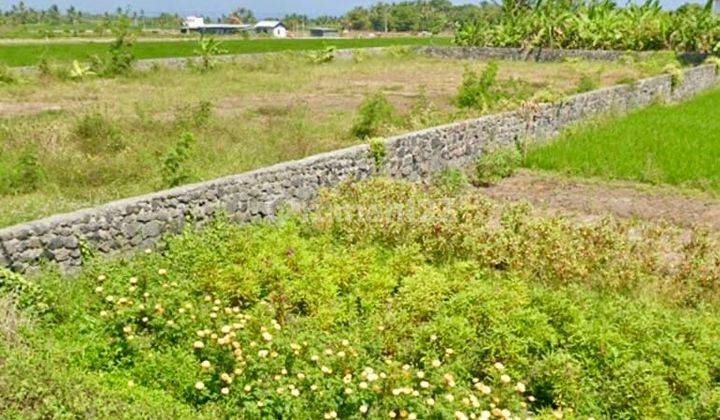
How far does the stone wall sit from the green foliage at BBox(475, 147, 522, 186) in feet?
1.65

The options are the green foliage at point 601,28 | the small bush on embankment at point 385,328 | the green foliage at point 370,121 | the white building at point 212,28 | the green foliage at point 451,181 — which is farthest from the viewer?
the white building at point 212,28

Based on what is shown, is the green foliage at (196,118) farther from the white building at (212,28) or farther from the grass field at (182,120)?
the white building at (212,28)

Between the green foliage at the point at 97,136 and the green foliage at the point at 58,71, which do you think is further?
the green foliage at the point at 58,71

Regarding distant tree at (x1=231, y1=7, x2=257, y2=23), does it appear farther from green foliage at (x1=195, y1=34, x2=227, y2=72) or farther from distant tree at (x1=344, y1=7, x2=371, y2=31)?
green foliage at (x1=195, y1=34, x2=227, y2=72)

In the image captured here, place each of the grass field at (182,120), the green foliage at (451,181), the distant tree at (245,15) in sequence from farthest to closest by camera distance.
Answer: the distant tree at (245,15) → the green foliage at (451,181) → the grass field at (182,120)

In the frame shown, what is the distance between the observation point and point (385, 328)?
6.44 meters

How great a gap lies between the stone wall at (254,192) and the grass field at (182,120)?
0.84 metres

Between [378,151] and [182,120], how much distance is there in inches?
221

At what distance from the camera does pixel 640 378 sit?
544 cm

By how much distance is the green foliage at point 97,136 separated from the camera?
12.8 meters

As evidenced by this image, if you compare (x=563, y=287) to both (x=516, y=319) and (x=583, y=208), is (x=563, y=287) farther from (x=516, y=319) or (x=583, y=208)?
(x=583, y=208)

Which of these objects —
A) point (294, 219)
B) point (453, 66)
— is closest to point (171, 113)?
point (294, 219)

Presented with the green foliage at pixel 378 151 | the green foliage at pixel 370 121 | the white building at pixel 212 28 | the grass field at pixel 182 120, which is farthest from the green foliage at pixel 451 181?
the white building at pixel 212 28

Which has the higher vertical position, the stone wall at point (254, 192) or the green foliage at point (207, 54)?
the green foliage at point (207, 54)
